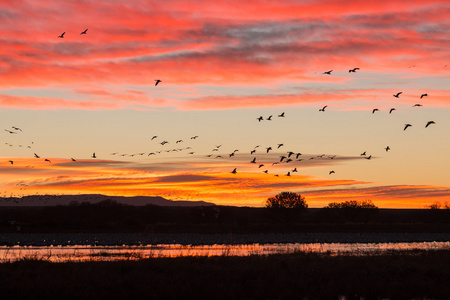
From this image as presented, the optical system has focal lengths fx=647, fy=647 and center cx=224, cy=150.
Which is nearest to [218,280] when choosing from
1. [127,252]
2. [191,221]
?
[127,252]

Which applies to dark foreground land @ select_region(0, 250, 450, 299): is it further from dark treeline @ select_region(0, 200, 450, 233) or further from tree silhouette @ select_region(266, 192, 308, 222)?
tree silhouette @ select_region(266, 192, 308, 222)

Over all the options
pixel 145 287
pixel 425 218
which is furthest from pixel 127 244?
pixel 425 218

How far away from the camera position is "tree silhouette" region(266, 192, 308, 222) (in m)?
139

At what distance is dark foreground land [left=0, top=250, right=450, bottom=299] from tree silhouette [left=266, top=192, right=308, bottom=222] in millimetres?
98207

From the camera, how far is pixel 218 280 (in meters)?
34.1

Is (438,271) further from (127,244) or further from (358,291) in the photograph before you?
(127,244)

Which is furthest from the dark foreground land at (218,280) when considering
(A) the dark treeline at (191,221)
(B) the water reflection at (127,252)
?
(A) the dark treeline at (191,221)

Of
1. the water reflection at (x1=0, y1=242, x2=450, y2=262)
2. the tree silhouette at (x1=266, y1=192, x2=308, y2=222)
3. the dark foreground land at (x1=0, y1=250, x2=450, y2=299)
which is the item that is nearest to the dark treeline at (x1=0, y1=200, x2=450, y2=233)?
the tree silhouette at (x1=266, y1=192, x2=308, y2=222)

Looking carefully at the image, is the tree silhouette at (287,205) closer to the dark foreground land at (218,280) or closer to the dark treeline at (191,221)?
the dark treeline at (191,221)

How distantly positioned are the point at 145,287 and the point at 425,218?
13606 centimetres

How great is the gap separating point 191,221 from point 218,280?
10560cm

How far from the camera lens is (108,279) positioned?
1300 inches

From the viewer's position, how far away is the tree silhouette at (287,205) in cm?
13875

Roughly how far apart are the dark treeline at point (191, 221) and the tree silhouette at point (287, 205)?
24 cm
